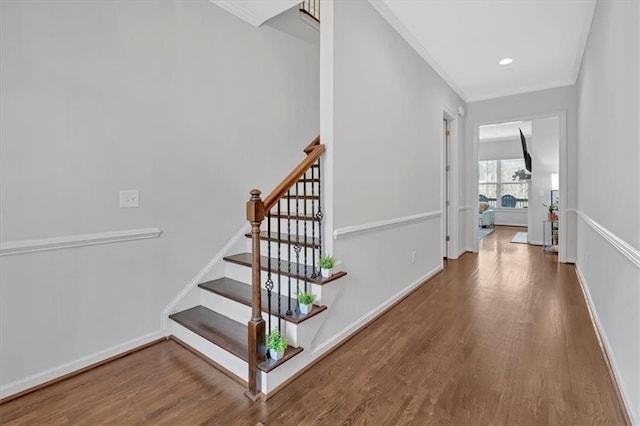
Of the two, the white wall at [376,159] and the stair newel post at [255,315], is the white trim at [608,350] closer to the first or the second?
the white wall at [376,159]

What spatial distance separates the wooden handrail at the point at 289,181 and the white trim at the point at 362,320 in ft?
3.54

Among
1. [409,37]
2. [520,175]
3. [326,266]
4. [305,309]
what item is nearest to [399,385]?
[305,309]

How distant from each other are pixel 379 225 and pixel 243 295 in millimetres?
1362

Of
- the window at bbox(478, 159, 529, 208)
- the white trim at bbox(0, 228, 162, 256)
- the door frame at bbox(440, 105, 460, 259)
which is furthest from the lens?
the window at bbox(478, 159, 529, 208)

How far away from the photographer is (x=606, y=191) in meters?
2.41

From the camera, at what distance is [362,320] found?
9.00ft

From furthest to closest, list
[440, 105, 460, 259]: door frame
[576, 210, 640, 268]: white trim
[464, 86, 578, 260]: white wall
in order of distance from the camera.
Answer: [440, 105, 460, 259]: door frame
[464, 86, 578, 260]: white wall
[576, 210, 640, 268]: white trim

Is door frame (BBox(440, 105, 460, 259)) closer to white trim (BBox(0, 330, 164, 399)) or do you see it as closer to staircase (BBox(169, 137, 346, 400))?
staircase (BBox(169, 137, 346, 400))

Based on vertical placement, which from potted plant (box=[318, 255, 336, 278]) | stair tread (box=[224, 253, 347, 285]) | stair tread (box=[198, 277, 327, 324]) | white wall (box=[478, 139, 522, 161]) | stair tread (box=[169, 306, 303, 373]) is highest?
white wall (box=[478, 139, 522, 161])

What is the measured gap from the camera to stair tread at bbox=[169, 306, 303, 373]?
196 cm

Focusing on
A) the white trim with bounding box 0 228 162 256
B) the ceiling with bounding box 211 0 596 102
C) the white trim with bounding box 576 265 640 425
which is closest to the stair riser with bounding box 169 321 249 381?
the white trim with bounding box 0 228 162 256

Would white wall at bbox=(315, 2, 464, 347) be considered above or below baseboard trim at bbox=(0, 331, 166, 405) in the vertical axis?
above

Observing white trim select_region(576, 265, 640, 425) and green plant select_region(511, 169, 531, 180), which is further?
green plant select_region(511, 169, 531, 180)

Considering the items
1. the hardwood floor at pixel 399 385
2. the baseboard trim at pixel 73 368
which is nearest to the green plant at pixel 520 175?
the hardwood floor at pixel 399 385
